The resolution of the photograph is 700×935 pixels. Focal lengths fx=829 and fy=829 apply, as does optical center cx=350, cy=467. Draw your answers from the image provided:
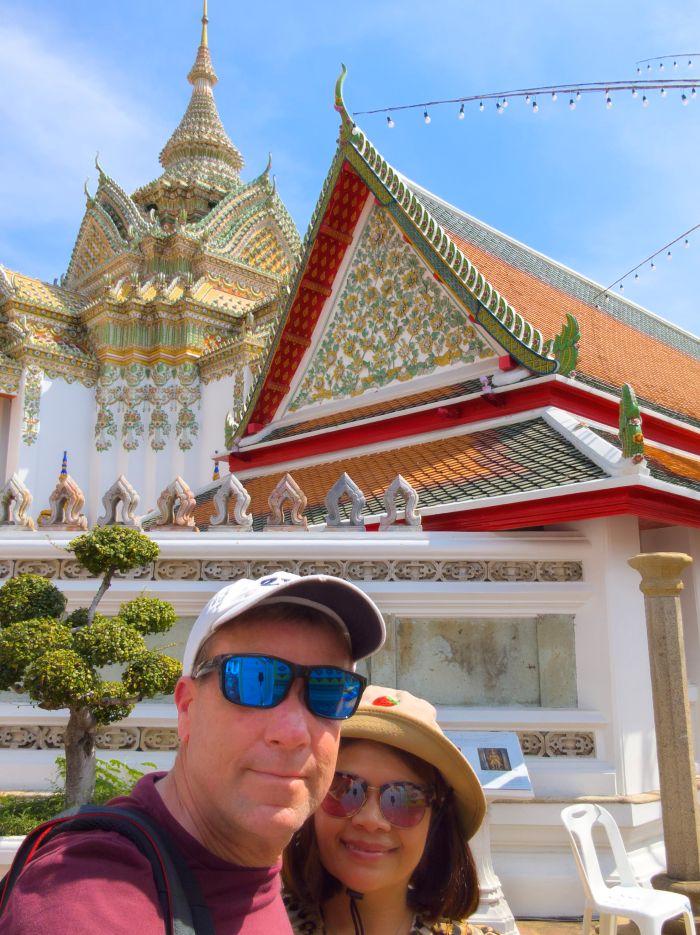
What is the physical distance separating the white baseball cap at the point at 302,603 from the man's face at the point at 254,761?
0.13 feet

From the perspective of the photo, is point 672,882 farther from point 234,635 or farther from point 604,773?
point 234,635

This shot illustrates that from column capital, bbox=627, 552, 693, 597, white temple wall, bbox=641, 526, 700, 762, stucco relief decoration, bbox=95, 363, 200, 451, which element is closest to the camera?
column capital, bbox=627, 552, 693, 597

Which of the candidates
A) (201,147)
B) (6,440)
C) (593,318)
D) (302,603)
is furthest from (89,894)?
(201,147)

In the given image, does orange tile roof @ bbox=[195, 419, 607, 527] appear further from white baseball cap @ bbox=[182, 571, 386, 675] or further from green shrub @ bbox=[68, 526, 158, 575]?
white baseball cap @ bbox=[182, 571, 386, 675]

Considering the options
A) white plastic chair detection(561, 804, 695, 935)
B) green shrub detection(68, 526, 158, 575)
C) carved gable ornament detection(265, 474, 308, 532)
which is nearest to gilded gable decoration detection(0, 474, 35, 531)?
→ green shrub detection(68, 526, 158, 575)

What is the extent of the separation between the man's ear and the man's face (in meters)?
0.02

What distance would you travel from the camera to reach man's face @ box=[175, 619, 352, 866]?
1153mm

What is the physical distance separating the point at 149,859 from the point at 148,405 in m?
→ 14.5

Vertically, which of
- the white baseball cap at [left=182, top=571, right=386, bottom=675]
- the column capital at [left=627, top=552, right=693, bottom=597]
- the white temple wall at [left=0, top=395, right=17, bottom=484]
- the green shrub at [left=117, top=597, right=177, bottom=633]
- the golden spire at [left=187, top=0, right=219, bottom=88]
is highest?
the golden spire at [left=187, top=0, right=219, bottom=88]

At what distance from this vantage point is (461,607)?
14.5ft

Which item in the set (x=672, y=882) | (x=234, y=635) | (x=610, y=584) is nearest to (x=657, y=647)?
(x=610, y=584)

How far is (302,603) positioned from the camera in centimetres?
123

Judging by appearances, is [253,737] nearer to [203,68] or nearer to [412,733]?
Result: [412,733]

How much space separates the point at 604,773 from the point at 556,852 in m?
0.44
